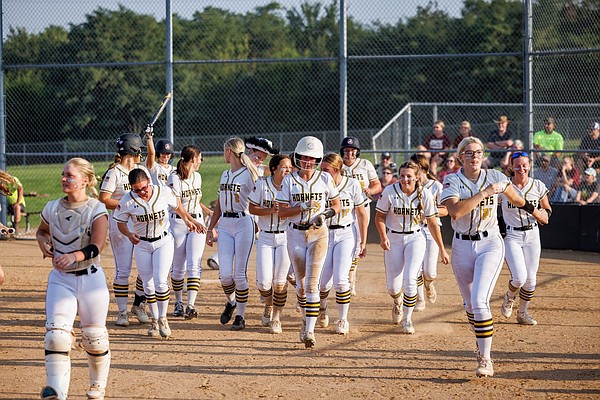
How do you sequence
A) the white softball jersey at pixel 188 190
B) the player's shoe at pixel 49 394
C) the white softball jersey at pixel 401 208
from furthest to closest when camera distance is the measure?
1. the white softball jersey at pixel 188 190
2. the white softball jersey at pixel 401 208
3. the player's shoe at pixel 49 394

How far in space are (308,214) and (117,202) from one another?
2.41 metres

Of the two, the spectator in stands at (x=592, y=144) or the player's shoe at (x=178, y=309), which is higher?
the spectator in stands at (x=592, y=144)

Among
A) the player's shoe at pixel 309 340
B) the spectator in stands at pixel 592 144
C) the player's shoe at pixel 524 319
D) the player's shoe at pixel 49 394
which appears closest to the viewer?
the player's shoe at pixel 49 394

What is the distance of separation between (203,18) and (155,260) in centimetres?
2413

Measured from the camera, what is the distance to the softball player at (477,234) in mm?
7352

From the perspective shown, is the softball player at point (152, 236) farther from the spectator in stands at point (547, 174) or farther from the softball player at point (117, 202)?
the spectator in stands at point (547, 174)

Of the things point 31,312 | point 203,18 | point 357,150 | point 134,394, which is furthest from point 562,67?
point 203,18

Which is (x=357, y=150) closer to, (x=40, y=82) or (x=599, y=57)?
(x=599, y=57)

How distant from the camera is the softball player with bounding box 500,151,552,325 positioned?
9.53 meters

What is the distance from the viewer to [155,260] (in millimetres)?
8805

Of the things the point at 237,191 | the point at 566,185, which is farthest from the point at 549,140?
the point at 237,191

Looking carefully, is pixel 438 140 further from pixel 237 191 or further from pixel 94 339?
pixel 94 339

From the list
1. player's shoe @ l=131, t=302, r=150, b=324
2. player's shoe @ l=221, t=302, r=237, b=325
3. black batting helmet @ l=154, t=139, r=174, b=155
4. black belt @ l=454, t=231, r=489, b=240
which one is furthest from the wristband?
black batting helmet @ l=154, t=139, r=174, b=155

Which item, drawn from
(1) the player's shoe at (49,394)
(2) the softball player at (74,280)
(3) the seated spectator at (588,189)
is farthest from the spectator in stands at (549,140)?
(1) the player's shoe at (49,394)
